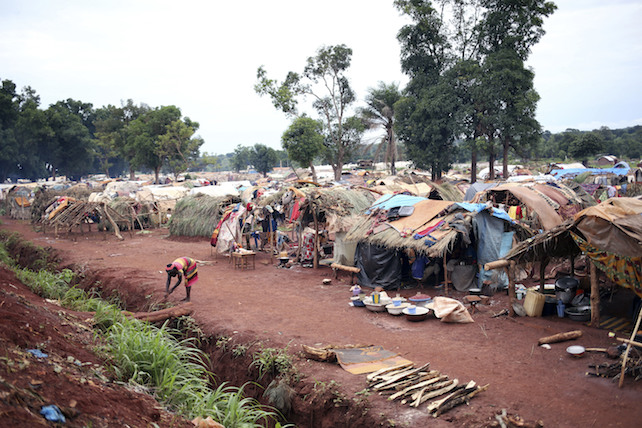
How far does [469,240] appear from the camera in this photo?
10.3 meters

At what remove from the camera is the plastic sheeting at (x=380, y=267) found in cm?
1140

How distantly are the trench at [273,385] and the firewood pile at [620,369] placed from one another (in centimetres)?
321

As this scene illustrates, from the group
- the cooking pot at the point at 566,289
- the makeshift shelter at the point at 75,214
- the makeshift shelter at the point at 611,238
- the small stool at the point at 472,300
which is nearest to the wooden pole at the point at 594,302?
the makeshift shelter at the point at 611,238

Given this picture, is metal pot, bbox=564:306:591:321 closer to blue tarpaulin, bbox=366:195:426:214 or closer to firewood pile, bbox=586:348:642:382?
firewood pile, bbox=586:348:642:382

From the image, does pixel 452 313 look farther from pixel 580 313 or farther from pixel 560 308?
pixel 580 313

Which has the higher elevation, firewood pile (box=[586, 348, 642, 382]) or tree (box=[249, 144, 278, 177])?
tree (box=[249, 144, 278, 177])

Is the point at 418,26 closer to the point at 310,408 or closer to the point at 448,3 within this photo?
the point at 448,3

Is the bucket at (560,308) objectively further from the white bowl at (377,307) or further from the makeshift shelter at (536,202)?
the makeshift shelter at (536,202)

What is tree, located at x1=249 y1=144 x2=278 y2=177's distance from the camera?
64875 mm

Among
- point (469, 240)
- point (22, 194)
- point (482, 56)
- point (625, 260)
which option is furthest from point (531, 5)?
point (22, 194)

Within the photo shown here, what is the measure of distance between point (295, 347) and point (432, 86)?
813 inches

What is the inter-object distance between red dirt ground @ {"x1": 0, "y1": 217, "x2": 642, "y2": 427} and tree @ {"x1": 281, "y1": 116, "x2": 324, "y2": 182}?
16.8m

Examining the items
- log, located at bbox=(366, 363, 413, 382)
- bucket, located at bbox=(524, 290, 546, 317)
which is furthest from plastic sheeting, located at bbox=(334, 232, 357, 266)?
log, located at bbox=(366, 363, 413, 382)

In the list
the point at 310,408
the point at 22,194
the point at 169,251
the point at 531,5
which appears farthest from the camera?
the point at 22,194
